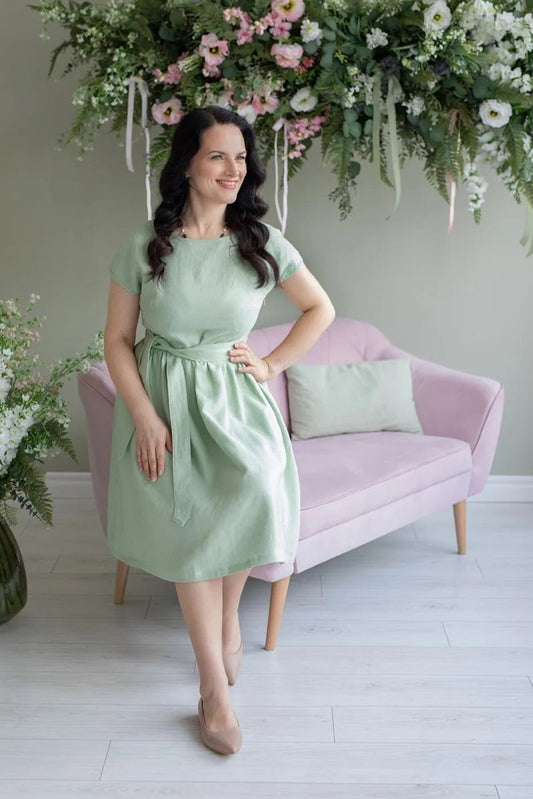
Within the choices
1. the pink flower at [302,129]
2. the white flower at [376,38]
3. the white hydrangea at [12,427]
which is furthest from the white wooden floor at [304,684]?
the white flower at [376,38]

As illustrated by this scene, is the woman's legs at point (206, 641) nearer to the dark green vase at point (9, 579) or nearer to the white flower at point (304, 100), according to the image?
the dark green vase at point (9, 579)

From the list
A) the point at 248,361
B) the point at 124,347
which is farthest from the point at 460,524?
the point at 124,347

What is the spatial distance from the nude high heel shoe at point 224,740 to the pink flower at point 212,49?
1.83 meters

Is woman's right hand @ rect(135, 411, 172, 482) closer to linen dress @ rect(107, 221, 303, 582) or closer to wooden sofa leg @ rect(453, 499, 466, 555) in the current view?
linen dress @ rect(107, 221, 303, 582)

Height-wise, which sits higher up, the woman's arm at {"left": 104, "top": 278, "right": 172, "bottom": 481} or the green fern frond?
the woman's arm at {"left": 104, "top": 278, "right": 172, "bottom": 481}

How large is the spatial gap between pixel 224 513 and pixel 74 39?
5.71ft

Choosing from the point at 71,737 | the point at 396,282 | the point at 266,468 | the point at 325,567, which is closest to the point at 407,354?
the point at 396,282

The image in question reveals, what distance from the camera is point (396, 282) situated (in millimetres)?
3803

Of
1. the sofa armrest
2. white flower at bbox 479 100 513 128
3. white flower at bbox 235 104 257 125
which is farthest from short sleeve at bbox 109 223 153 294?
the sofa armrest

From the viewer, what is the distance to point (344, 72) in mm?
2889

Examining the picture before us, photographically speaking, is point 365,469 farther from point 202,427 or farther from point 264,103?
point 264,103

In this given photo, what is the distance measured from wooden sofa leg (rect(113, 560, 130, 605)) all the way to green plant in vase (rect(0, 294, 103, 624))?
11.8 inches

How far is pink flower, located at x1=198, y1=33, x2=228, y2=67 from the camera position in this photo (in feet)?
9.34

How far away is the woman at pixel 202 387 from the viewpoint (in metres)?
2.24
